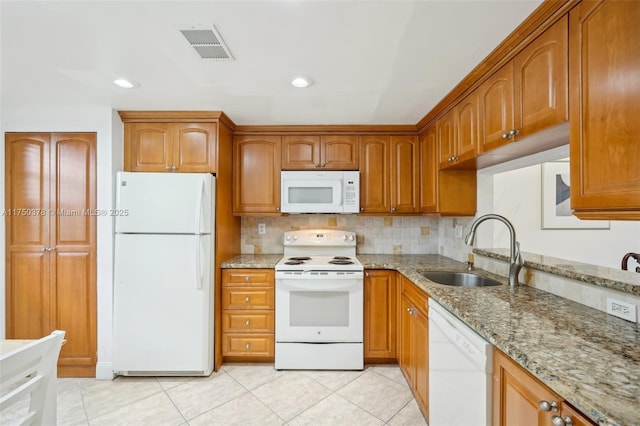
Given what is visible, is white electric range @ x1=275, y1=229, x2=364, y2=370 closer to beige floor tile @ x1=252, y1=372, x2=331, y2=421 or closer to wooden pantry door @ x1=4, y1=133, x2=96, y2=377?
beige floor tile @ x1=252, y1=372, x2=331, y2=421

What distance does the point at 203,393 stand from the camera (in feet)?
6.97

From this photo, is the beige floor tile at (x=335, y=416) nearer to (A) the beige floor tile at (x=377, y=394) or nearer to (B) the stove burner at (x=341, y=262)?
(A) the beige floor tile at (x=377, y=394)

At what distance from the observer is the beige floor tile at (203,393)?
1.96m

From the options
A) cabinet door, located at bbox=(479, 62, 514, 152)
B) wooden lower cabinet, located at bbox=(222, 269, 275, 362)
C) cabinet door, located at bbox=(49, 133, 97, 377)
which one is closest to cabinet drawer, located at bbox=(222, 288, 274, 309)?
wooden lower cabinet, located at bbox=(222, 269, 275, 362)

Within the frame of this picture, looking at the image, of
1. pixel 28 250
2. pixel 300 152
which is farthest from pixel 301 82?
pixel 28 250

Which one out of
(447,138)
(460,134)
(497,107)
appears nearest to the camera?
(497,107)

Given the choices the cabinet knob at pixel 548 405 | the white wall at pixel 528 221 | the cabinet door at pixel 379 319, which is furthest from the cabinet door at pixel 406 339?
the cabinet knob at pixel 548 405

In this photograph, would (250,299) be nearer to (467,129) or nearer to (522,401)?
(522,401)

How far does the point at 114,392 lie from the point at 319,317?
167 centimetres

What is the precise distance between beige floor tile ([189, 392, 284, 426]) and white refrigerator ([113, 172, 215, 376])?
1.48ft

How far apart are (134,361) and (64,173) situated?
1674 mm

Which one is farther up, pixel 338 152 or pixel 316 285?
pixel 338 152

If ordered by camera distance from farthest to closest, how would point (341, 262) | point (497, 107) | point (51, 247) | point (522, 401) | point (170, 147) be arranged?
point (341, 262) → point (170, 147) → point (51, 247) → point (497, 107) → point (522, 401)

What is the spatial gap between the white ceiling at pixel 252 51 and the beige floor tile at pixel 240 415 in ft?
7.40
